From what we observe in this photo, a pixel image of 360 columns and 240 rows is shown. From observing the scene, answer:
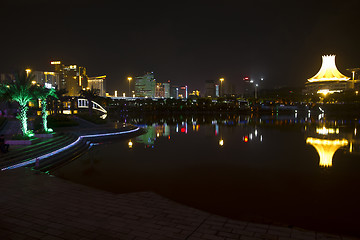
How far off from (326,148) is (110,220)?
1365cm

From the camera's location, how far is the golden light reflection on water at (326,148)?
11867mm

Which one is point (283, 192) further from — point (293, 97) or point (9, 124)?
point (293, 97)

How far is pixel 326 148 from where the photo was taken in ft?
49.2

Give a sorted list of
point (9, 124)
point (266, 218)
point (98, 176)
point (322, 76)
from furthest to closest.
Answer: point (322, 76) < point (9, 124) < point (98, 176) < point (266, 218)

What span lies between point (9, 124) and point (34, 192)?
19.8 metres

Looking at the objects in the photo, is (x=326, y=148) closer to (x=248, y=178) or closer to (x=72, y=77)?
(x=248, y=178)

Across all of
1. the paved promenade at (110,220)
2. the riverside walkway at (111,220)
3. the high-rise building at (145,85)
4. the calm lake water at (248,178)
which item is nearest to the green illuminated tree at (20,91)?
the calm lake water at (248,178)

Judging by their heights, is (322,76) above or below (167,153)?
above

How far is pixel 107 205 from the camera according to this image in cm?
636

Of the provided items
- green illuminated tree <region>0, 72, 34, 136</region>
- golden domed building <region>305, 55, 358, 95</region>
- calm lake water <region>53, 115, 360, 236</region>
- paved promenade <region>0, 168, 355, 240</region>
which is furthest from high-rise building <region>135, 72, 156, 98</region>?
paved promenade <region>0, 168, 355, 240</region>

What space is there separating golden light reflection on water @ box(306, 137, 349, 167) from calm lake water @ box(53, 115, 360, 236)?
0.05m

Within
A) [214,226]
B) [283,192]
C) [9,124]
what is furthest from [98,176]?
[9,124]

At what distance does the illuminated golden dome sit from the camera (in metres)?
90.4

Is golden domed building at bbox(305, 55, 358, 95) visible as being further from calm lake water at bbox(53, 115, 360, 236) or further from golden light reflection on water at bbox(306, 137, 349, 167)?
calm lake water at bbox(53, 115, 360, 236)
